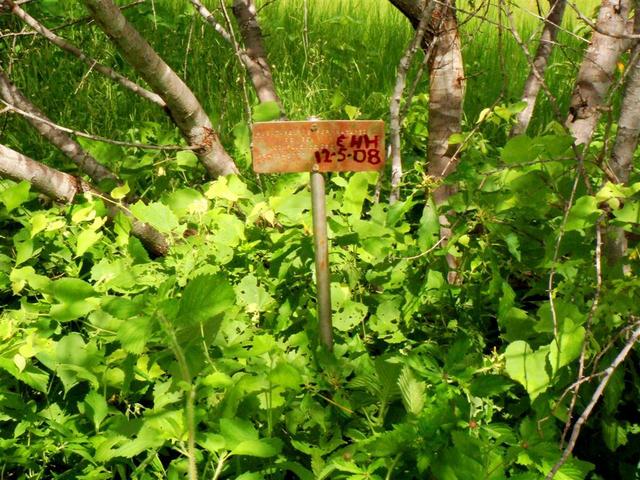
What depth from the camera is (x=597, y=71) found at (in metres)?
2.34

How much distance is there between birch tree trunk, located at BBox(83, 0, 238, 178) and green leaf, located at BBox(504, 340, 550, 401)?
133 cm

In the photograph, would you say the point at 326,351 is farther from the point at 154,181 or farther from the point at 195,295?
the point at 154,181

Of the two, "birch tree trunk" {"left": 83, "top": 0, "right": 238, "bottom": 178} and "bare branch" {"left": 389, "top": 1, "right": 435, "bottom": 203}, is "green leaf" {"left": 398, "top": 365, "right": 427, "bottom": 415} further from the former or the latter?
"birch tree trunk" {"left": 83, "top": 0, "right": 238, "bottom": 178}

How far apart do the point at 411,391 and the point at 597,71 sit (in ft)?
3.90

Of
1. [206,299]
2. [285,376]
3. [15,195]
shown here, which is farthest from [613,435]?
[15,195]

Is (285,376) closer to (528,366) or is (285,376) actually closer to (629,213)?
(528,366)

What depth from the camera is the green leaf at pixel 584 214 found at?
169cm

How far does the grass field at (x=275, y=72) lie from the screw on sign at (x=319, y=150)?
3.44ft

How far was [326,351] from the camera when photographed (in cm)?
188

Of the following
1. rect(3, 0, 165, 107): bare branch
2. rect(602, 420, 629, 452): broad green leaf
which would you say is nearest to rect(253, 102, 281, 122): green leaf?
rect(3, 0, 165, 107): bare branch

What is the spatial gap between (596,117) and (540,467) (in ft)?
3.86

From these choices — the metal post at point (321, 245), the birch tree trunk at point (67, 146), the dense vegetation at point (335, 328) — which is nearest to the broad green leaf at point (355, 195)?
the dense vegetation at point (335, 328)

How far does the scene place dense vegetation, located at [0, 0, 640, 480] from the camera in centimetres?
163

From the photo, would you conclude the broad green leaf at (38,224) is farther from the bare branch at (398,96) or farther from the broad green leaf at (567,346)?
the broad green leaf at (567,346)
